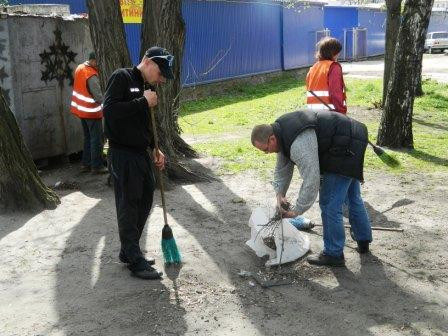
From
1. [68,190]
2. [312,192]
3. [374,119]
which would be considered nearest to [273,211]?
[312,192]

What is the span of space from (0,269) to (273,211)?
2.38 metres

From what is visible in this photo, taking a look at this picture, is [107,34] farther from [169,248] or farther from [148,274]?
[148,274]

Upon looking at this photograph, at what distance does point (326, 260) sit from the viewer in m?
4.71

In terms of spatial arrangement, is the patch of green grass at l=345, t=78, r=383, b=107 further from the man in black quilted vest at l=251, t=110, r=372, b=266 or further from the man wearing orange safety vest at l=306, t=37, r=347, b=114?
the man in black quilted vest at l=251, t=110, r=372, b=266

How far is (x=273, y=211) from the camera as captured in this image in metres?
4.88

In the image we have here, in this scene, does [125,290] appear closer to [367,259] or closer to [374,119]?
[367,259]

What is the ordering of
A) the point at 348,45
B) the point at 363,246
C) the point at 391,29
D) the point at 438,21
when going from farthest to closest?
the point at 438,21 < the point at 348,45 < the point at 391,29 < the point at 363,246

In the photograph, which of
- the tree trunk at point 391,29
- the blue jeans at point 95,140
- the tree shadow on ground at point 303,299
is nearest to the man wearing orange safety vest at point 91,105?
the blue jeans at point 95,140

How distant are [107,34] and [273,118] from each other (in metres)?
7.06

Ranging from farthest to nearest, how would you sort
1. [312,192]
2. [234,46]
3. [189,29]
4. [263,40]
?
[263,40] → [234,46] → [189,29] → [312,192]

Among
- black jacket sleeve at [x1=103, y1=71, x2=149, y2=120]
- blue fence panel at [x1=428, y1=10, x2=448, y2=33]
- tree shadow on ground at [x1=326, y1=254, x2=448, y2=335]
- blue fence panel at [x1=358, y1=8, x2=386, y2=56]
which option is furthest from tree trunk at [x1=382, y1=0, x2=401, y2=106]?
blue fence panel at [x1=428, y1=10, x2=448, y2=33]

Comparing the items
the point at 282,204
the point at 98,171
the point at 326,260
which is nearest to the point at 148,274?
the point at 282,204

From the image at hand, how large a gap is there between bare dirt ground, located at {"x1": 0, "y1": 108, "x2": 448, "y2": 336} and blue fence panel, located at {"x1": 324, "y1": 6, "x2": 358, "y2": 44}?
81.2ft

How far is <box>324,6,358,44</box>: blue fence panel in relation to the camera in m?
29.6
